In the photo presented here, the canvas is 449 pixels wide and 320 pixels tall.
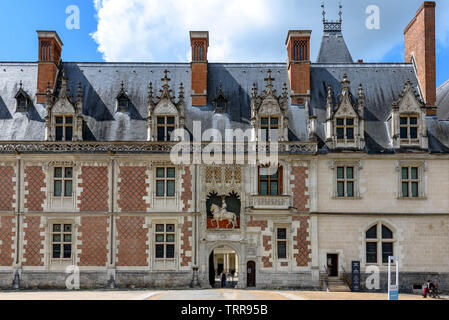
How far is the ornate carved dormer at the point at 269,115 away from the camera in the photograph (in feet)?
84.6

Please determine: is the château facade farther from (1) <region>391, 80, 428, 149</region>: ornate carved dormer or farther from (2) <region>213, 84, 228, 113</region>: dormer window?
(2) <region>213, 84, 228, 113</region>: dormer window

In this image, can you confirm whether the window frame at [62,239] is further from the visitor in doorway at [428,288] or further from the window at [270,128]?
the visitor in doorway at [428,288]

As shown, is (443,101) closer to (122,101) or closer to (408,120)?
(408,120)

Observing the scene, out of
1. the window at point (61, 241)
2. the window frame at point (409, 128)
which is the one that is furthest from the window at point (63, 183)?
the window frame at point (409, 128)

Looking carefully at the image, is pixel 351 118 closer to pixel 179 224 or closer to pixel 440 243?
pixel 440 243

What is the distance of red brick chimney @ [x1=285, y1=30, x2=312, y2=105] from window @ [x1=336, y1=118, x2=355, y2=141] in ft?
8.65

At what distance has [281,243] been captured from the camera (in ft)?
82.9

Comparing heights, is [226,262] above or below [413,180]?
below

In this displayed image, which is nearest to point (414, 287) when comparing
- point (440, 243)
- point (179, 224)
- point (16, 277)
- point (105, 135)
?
point (440, 243)

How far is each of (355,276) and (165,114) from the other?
11.8 meters

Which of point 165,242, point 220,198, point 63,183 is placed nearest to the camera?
point 165,242

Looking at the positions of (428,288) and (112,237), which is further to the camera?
(112,237)

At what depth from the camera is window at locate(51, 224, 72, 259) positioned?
25016 mm

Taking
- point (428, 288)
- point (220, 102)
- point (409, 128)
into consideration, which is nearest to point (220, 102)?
point (220, 102)
